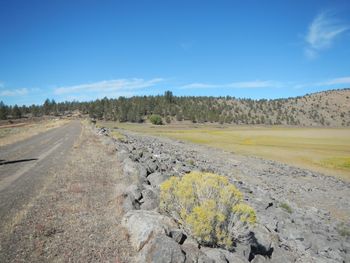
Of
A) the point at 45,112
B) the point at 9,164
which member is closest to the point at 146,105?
the point at 45,112

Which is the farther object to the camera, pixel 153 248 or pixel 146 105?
pixel 146 105

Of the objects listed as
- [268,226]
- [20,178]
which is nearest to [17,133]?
[20,178]

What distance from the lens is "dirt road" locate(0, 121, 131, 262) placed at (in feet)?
24.5

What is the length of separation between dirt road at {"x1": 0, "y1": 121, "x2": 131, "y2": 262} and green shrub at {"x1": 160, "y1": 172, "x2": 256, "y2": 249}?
6.41 ft

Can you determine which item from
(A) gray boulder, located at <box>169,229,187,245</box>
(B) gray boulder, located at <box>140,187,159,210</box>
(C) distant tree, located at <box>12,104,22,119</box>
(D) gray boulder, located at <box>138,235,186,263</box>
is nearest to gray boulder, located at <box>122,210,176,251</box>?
(A) gray boulder, located at <box>169,229,187,245</box>

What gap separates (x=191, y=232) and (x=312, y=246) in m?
6.64

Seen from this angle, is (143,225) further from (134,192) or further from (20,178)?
(20,178)

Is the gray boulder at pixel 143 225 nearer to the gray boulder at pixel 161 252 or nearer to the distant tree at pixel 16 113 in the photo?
the gray boulder at pixel 161 252

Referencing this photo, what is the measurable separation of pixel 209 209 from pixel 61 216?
5297 millimetres

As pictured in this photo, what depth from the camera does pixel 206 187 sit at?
9.24 metres

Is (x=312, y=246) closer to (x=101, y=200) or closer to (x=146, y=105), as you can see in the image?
(x=101, y=200)

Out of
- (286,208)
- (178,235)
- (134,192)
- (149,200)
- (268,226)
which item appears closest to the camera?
(178,235)

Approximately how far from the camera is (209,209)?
26.5ft

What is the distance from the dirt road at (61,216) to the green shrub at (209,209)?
6.41 ft
